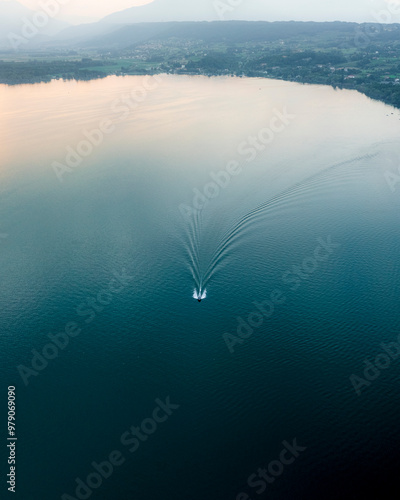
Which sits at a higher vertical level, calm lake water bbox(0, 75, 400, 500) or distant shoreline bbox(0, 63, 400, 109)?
distant shoreline bbox(0, 63, 400, 109)

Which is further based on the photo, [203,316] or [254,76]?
[254,76]

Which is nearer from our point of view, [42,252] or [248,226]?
[42,252]

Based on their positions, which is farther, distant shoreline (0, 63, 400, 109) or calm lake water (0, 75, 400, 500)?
distant shoreline (0, 63, 400, 109)

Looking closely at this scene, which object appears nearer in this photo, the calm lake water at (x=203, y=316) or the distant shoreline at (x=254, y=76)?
the calm lake water at (x=203, y=316)

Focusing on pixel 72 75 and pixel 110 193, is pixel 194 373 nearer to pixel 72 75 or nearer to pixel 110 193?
pixel 110 193

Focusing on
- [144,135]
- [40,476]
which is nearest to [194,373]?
[40,476]

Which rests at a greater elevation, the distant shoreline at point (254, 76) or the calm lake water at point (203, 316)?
the distant shoreline at point (254, 76)

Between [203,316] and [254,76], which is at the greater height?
[254,76]

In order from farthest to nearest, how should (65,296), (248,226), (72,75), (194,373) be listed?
(72,75)
(248,226)
(65,296)
(194,373)
